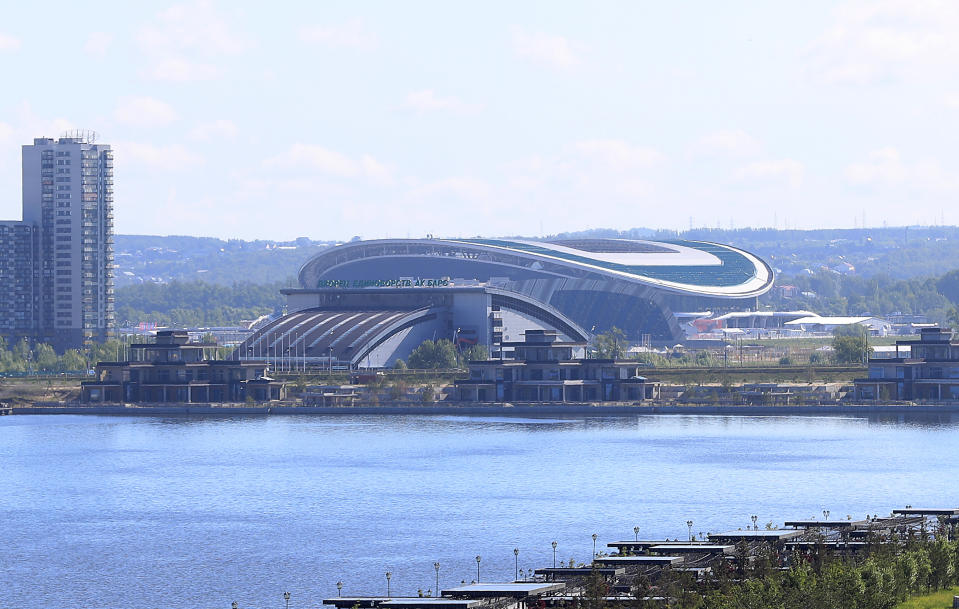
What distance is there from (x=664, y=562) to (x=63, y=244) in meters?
135

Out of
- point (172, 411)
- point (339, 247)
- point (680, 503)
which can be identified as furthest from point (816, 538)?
point (339, 247)

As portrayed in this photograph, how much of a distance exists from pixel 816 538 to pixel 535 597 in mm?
10777

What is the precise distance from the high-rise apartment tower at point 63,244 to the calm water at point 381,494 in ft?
215

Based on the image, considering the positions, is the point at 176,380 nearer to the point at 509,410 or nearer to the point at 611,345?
the point at 509,410

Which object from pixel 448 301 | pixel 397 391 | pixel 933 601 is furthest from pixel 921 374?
pixel 933 601

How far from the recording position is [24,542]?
6275cm

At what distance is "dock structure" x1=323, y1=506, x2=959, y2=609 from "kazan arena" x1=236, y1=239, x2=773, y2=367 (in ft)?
294

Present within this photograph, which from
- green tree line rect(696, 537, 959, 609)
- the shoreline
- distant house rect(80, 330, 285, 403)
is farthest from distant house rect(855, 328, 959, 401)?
→ green tree line rect(696, 537, 959, 609)

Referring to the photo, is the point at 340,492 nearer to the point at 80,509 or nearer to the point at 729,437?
the point at 80,509

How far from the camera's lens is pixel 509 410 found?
124 meters

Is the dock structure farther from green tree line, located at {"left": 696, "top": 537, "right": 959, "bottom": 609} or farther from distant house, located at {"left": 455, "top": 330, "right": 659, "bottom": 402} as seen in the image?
distant house, located at {"left": 455, "top": 330, "right": 659, "bottom": 402}

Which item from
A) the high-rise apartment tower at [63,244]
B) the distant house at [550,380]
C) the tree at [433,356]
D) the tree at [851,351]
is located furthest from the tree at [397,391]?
the high-rise apartment tower at [63,244]

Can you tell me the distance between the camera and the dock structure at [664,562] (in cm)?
4553

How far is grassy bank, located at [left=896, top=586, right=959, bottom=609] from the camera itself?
148 ft
